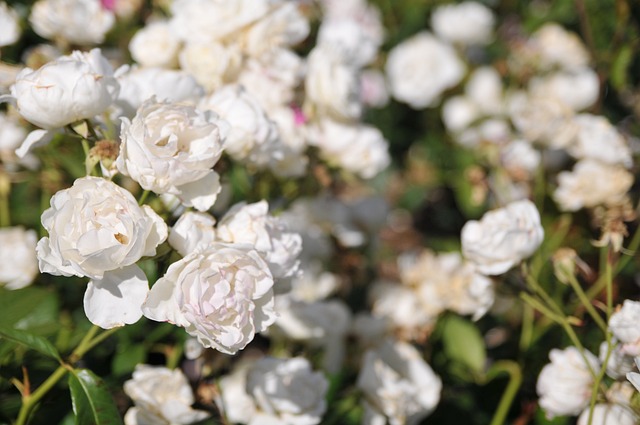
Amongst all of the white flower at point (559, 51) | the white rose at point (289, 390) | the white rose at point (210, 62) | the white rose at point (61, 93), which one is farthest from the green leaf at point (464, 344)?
the white flower at point (559, 51)

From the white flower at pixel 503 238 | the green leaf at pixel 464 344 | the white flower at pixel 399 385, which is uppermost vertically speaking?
the white flower at pixel 503 238

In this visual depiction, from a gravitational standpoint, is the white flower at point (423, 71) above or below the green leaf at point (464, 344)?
above

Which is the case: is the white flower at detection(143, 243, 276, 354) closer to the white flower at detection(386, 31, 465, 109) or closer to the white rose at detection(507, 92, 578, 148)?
the white rose at detection(507, 92, 578, 148)

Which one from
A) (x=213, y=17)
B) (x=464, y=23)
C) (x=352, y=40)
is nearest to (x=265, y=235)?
(x=213, y=17)

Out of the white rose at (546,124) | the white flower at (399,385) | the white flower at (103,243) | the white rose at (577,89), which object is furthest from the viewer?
the white rose at (577,89)

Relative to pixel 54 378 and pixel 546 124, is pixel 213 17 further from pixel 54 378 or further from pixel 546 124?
pixel 546 124

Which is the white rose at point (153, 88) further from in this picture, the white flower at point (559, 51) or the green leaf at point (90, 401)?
the white flower at point (559, 51)

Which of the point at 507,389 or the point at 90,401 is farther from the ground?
the point at 90,401
